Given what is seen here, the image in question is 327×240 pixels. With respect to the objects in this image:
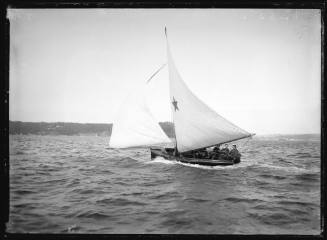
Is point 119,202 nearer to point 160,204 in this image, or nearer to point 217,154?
point 160,204

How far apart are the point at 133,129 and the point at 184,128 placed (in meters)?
3.39

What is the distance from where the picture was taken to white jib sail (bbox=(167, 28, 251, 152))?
15547 mm

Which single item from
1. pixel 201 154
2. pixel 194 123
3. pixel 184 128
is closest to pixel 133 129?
pixel 184 128

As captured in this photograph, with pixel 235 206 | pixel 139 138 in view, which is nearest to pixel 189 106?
pixel 139 138

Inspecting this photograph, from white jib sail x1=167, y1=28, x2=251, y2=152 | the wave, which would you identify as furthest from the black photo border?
white jib sail x1=167, y1=28, x2=251, y2=152

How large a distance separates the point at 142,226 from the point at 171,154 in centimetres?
1112

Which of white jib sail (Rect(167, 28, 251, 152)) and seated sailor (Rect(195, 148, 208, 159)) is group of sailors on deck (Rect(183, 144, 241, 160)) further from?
white jib sail (Rect(167, 28, 251, 152))

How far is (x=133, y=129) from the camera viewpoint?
54.9 ft

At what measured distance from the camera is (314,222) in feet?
23.7

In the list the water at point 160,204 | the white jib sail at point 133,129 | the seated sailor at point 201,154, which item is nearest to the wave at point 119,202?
the water at point 160,204

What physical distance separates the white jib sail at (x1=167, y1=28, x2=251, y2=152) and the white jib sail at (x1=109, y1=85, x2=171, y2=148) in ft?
5.23
